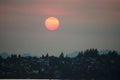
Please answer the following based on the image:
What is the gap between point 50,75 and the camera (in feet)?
144

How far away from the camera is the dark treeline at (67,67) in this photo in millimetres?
42312

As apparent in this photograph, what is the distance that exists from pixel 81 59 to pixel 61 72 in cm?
301

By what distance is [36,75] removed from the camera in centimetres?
4478

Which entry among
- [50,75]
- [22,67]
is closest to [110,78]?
[50,75]

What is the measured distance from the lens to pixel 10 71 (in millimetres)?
43625

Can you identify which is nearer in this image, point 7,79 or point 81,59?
point 7,79

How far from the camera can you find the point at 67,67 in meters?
43.9

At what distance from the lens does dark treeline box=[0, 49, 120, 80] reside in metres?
42.3

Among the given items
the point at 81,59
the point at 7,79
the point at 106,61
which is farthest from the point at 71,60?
the point at 7,79

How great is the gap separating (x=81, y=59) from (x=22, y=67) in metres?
5.62

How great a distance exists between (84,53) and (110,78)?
4573mm

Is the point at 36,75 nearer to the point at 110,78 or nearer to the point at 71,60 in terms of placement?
the point at 71,60

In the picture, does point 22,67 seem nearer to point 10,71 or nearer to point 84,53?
point 10,71

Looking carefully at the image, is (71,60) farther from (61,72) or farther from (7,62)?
(7,62)
